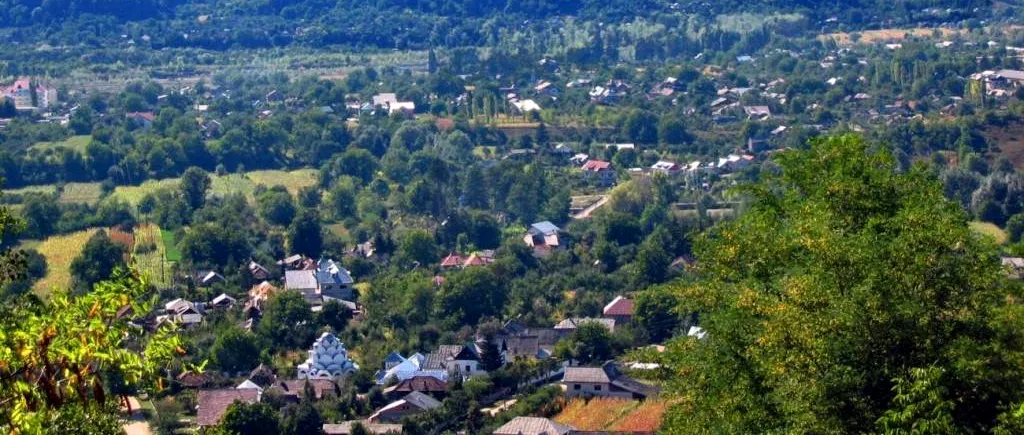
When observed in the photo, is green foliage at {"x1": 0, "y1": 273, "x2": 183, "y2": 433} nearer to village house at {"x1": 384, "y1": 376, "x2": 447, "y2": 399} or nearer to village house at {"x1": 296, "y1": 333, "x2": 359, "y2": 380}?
village house at {"x1": 384, "y1": 376, "x2": 447, "y2": 399}

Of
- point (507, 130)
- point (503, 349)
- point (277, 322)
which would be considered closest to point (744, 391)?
point (503, 349)

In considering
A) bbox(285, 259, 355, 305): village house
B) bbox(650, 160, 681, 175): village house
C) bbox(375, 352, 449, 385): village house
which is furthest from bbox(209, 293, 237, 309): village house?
bbox(650, 160, 681, 175): village house

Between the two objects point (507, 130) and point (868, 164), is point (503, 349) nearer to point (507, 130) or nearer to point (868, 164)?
point (868, 164)

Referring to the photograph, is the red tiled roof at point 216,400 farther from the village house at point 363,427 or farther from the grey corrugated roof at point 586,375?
the grey corrugated roof at point 586,375

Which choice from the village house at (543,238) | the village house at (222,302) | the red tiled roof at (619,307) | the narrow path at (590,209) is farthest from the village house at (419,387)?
the narrow path at (590,209)

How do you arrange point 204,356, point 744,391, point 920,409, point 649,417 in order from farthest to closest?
point 204,356, point 649,417, point 744,391, point 920,409

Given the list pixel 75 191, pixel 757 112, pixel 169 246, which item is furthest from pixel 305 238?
pixel 757 112

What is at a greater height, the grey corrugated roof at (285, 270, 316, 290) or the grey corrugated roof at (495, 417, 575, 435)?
the grey corrugated roof at (495, 417, 575, 435)
